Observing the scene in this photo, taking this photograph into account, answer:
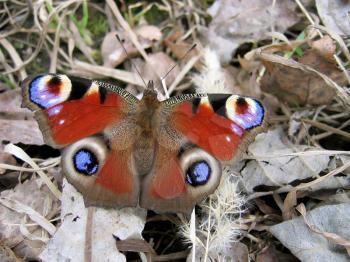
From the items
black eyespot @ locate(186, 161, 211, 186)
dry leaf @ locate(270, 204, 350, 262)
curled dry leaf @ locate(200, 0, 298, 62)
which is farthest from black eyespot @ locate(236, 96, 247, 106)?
curled dry leaf @ locate(200, 0, 298, 62)

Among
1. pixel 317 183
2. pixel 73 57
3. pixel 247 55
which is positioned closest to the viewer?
pixel 317 183

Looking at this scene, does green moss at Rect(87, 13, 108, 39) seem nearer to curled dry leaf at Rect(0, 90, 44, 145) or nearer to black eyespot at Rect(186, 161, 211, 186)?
curled dry leaf at Rect(0, 90, 44, 145)

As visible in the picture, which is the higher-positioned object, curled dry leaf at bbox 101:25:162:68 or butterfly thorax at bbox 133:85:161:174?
butterfly thorax at bbox 133:85:161:174

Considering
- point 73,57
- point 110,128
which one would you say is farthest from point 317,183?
point 73,57

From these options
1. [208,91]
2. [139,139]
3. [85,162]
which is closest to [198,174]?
[139,139]

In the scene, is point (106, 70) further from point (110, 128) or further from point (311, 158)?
point (311, 158)

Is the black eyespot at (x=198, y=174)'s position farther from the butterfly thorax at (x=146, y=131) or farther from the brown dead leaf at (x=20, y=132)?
the brown dead leaf at (x=20, y=132)

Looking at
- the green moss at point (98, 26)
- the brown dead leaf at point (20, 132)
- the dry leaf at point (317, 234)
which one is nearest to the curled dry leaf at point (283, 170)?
the dry leaf at point (317, 234)
